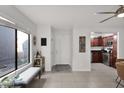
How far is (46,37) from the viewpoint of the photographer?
805cm

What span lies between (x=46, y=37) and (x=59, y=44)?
2595mm

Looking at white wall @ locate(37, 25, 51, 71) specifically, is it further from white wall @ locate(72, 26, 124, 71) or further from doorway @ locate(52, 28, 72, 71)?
doorway @ locate(52, 28, 72, 71)

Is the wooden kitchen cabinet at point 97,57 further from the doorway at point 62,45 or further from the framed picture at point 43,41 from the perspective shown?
the framed picture at point 43,41

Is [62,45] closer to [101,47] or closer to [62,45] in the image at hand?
[62,45]

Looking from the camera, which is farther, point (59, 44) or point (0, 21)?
point (59, 44)

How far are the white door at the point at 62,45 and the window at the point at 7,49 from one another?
18.0 feet

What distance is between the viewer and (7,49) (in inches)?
197

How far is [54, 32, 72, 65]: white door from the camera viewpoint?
10547 millimetres

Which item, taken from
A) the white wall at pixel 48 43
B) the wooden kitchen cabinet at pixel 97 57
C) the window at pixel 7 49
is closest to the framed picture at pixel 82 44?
the white wall at pixel 48 43

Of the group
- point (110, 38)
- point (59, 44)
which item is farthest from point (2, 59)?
point (110, 38)

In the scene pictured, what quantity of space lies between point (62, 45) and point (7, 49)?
19.1 feet
